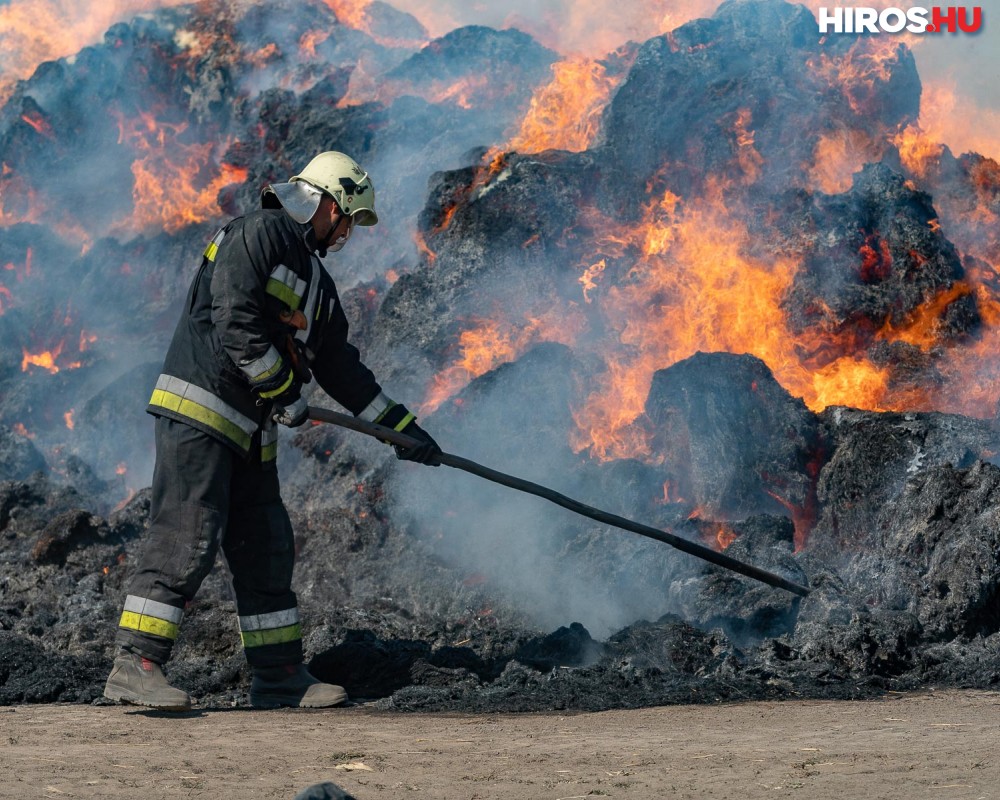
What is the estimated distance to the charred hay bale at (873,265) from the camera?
1162cm

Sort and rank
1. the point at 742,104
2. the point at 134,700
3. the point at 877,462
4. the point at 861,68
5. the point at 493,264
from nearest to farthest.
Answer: the point at 134,700, the point at 877,462, the point at 493,264, the point at 742,104, the point at 861,68

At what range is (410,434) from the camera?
263 inches

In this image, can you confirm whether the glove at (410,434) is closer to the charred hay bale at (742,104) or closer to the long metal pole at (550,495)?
the long metal pole at (550,495)

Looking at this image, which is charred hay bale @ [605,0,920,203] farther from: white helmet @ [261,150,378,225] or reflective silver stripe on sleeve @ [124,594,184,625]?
reflective silver stripe on sleeve @ [124,594,184,625]

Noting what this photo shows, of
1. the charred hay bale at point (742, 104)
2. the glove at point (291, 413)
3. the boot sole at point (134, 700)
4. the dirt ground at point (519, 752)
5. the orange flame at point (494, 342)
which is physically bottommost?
the dirt ground at point (519, 752)

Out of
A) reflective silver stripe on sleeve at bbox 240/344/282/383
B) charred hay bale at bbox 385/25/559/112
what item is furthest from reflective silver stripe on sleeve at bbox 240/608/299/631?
charred hay bale at bbox 385/25/559/112

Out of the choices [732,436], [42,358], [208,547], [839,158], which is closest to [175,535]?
[208,547]

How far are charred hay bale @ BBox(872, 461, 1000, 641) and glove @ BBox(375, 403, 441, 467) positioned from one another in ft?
10.5

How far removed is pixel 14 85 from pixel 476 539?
19.5 meters

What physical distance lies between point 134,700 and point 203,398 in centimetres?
137

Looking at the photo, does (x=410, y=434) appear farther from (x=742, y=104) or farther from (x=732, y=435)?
(x=742, y=104)

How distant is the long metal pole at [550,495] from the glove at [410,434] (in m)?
0.04

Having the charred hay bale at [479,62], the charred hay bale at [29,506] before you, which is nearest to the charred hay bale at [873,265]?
the charred hay bale at [29,506]

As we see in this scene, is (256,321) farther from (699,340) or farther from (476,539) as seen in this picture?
(699,340)
